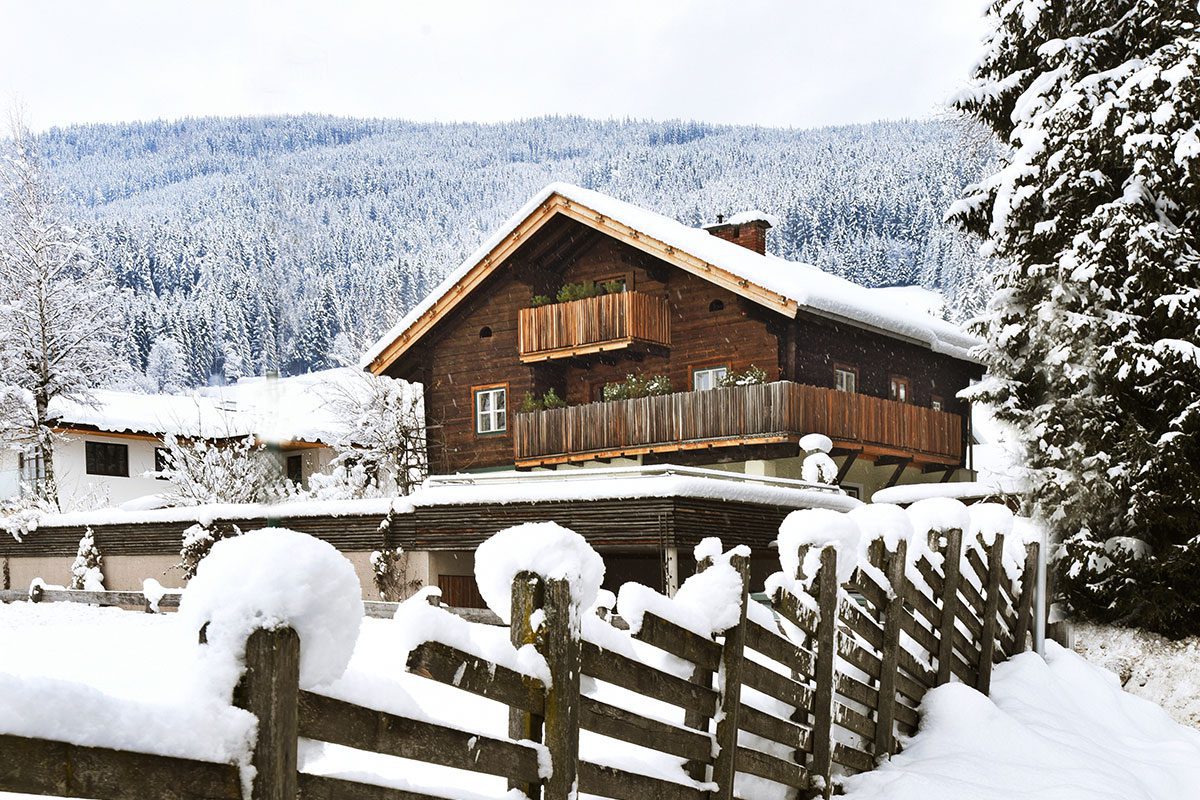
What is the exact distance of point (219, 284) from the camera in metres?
78.1

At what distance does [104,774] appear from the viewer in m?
2.24

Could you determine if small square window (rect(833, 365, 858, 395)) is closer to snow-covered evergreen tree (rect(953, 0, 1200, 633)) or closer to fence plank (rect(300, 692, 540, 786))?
snow-covered evergreen tree (rect(953, 0, 1200, 633))

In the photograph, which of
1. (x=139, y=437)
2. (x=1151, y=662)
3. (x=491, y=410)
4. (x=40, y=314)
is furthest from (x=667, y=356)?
(x=139, y=437)

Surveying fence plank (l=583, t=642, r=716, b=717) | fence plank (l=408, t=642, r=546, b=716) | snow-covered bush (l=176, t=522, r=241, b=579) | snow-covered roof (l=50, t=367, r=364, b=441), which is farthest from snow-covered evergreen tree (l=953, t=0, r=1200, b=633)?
snow-covered roof (l=50, t=367, r=364, b=441)

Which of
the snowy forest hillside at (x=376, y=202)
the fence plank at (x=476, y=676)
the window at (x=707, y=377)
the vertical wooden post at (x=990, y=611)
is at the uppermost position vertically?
the snowy forest hillside at (x=376, y=202)

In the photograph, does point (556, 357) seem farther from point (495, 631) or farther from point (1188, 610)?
point (495, 631)

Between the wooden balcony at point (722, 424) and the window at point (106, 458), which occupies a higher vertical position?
the wooden balcony at point (722, 424)

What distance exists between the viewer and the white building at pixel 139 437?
33.5m

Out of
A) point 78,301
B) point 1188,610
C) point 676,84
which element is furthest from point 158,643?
point 676,84

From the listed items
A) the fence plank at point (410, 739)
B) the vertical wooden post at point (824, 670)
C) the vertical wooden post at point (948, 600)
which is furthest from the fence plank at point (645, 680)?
the vertical wooden post at point (948, 600)

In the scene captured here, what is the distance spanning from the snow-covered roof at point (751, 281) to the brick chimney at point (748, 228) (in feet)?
5.73

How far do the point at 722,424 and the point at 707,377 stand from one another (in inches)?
97.4

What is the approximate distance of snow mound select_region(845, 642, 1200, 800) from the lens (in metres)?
6.07

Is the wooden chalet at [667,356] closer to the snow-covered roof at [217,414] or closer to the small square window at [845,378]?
the small square window at [845,378]
